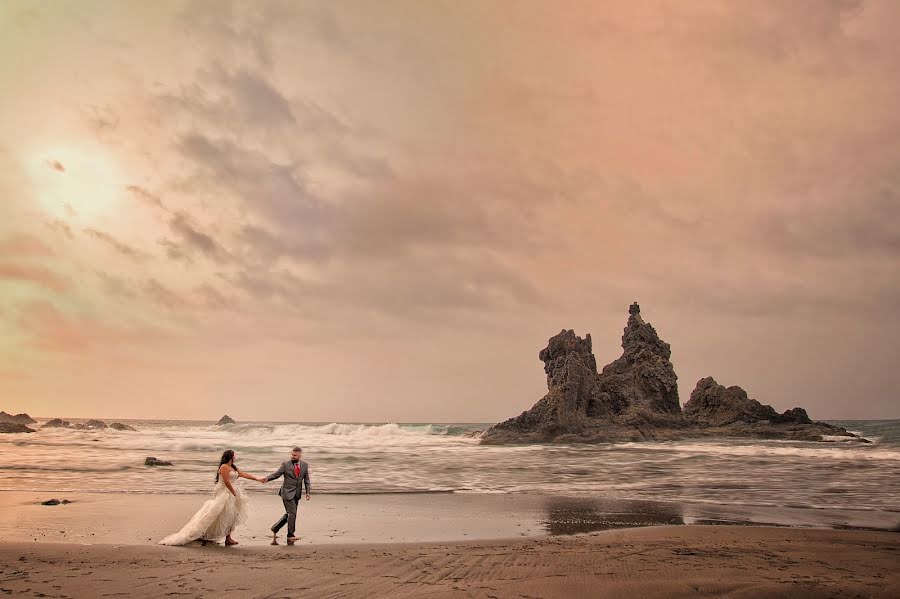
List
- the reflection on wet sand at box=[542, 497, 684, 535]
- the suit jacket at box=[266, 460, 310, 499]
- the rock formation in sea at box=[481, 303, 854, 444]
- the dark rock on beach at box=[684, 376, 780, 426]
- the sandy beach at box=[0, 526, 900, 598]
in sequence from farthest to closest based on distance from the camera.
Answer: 1. the dark rock on beach at box=[684, 376, 780, 426]
2. the rock formation in sea at box=[481, 303, 854, 444]
3. the reflection on wet sand at box=[542, 497, 684, 535]
4. the suit jacket at box=[266, 460, 310, 499]
5. the sandy beach at box=[0, 526, 900, 598]

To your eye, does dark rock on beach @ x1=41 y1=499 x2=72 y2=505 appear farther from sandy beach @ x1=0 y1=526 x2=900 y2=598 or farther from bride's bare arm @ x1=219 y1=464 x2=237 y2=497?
bride's bare arm @ x1=219 y1=464 x2=237 y2=497

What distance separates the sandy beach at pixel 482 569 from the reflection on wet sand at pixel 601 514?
1992 mm

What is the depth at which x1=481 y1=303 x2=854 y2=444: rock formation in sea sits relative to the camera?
181 feet

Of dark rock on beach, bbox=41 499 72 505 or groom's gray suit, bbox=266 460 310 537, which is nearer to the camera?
groom's gray suit, bbox=266 460 310 537

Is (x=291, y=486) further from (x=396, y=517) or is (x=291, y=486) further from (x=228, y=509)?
(x=396, y=517)

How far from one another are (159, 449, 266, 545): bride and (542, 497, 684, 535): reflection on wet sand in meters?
7.28

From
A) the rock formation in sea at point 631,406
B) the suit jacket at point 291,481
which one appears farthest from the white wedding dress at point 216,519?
the rock formation in sea at point 631,406

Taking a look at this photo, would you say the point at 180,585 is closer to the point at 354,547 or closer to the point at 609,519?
the point at 354,547

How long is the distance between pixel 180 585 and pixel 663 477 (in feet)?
76.1

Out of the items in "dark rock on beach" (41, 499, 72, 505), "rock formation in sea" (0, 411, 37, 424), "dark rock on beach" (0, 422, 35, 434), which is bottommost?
"dark rock on beach" (41, 499, 72, 505)

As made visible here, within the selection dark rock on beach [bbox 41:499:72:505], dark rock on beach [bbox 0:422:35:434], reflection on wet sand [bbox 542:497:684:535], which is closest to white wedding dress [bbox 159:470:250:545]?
reflection on wet sand [bbox 542:497:684:535]

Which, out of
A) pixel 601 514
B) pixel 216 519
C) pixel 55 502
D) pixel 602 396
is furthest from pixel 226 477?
pixel 602 396

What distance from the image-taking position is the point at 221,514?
11.8 meters

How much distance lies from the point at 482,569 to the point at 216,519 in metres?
6.06
